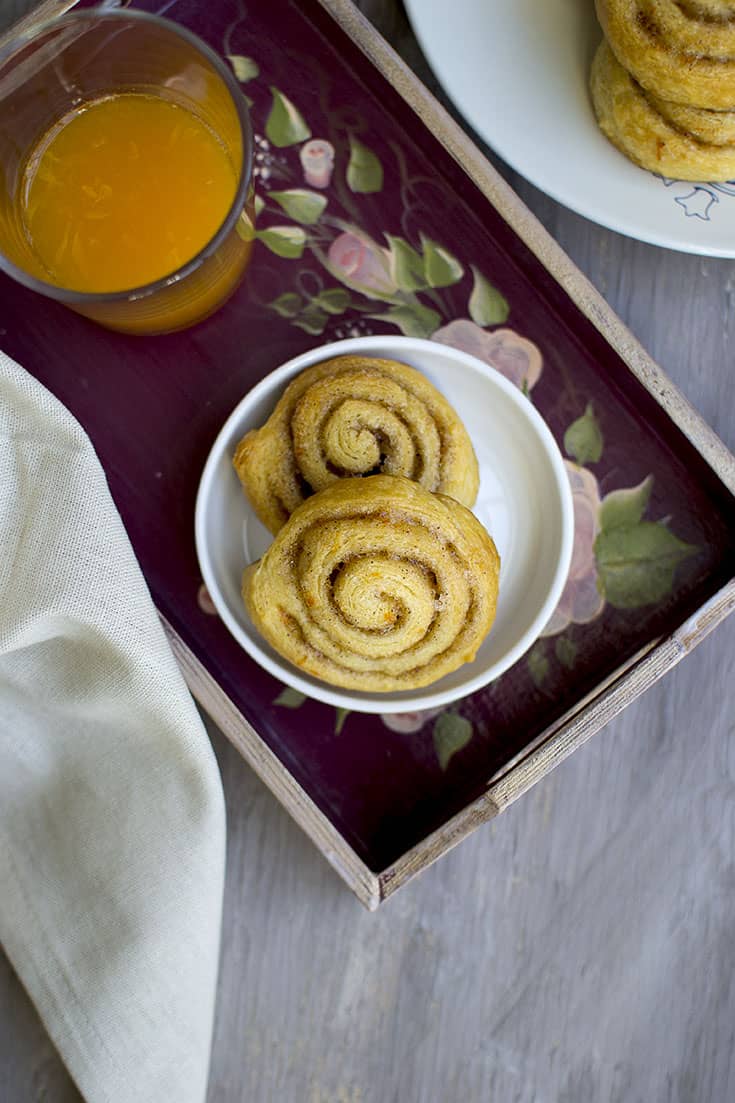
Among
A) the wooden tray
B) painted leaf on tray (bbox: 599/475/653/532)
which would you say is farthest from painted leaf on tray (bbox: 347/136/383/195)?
painted leaf on tray (bbox: 599/475/653/532)

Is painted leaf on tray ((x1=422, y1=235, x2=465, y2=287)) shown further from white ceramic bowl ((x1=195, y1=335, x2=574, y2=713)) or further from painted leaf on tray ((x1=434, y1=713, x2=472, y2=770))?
painted leaf on tray ((x1=434, y1=713, x2=472, y2=770))

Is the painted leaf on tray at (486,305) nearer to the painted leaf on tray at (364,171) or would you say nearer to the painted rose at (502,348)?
the painted rose at (502,348)

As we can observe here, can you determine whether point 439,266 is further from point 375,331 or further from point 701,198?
point 701,198

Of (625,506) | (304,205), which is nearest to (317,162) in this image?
(304,205)

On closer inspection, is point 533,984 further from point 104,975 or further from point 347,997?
point 104,975

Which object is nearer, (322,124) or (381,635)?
(381,635)

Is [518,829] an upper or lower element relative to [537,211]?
lower

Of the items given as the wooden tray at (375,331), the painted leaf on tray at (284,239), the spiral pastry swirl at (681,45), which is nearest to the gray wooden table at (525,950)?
the wooden tray at (375,331)

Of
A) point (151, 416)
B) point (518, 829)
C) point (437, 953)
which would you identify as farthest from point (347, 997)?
point (151, 416)
